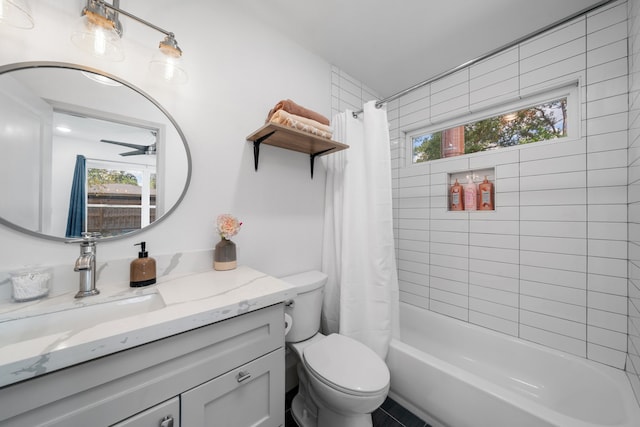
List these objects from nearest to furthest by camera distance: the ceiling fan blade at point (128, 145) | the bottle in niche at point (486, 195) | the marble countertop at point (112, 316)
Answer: the marble countertop at point (112, 316) < the ceiling fan blade at point (128, 145) < the bottle in niche at point (486, 195)

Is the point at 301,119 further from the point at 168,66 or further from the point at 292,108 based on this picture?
the point at 168,66

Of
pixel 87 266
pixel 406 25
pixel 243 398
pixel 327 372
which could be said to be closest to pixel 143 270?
pixel 87 266

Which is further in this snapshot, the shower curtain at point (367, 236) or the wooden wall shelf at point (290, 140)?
the shower curtain at point (367, 236)

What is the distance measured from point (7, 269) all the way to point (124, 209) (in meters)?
0.37

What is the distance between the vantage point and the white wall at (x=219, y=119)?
33.6 inches

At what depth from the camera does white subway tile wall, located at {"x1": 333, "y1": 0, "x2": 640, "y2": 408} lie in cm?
122

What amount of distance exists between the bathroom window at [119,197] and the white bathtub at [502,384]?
1.58 meters

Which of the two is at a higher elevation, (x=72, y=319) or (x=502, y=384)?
(x=72, y=319)

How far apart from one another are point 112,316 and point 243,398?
0.55 metres

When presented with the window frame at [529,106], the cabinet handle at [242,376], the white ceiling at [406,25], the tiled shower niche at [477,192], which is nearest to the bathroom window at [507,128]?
the window frame at [529,106]

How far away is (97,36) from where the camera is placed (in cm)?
85

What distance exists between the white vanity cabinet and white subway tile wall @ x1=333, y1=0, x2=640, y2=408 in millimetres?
1610

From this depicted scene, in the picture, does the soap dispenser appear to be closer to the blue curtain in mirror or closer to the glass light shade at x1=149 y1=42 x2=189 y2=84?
the blue curtain in mirror

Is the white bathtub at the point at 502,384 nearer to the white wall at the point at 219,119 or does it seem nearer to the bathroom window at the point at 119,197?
the white wall at the point at 219,119
